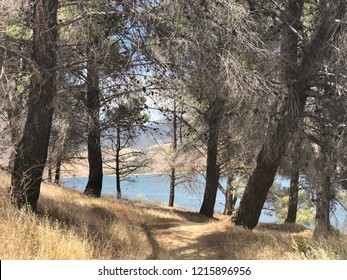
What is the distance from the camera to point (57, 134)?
12.6m

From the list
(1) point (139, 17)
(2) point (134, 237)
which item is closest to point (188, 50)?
(1) point (139, 17)

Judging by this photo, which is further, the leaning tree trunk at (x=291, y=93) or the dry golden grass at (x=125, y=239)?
the leaning tree trunk at (x=291, y=93)

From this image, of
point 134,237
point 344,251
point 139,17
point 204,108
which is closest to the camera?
point 344,251

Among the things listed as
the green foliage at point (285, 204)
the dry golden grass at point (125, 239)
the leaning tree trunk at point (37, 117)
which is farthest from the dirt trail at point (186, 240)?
the green foliage at point (285, 204)

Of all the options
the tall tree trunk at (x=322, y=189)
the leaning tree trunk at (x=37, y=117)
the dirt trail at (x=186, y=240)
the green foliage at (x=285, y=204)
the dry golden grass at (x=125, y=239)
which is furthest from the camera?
the green foliage at (x=285, y=204)

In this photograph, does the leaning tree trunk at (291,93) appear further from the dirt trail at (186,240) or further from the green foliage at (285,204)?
the green foliage at (285,204)

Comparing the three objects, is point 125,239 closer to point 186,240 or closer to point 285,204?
point 186,240

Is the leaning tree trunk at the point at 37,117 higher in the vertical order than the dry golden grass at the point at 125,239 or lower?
higher

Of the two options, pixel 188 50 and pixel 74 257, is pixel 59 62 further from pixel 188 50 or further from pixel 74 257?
pixel 74 257

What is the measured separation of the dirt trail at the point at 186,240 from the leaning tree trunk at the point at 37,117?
3.04 meters

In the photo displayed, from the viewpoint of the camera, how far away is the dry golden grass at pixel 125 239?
17.5 ft

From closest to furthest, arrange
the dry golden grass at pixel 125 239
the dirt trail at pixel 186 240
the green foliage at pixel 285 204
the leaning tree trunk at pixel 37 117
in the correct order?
the dry golden grass at pixel 125 239 → the leaning tree trunk at pixel 37 117 → the dirt trail at pixel 186 240 → the green foliage at pixel 285 204

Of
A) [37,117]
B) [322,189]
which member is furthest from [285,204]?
[37,117]

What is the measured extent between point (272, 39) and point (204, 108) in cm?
702
